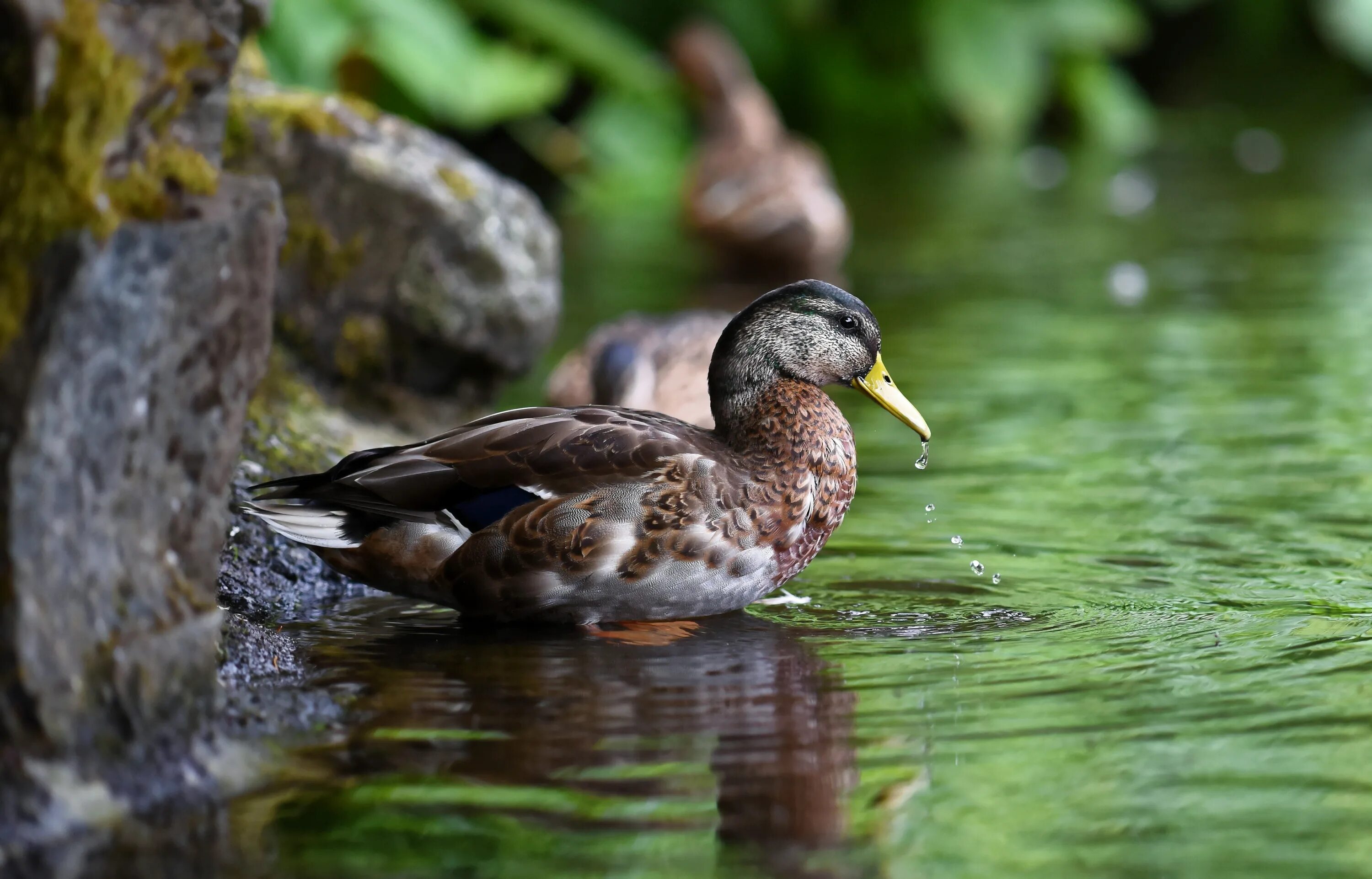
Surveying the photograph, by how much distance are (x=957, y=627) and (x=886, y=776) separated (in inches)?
45.5

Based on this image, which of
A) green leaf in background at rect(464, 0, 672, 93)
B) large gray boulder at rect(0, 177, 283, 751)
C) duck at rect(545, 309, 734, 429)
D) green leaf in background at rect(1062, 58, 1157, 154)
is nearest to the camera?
large gray boulder at rect(0, 177, 283, 751)

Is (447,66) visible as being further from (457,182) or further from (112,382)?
(112,382)

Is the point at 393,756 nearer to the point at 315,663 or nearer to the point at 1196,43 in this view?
the point at 315,663

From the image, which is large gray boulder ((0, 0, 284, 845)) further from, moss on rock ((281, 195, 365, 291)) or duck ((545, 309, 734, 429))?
duck ((545, 309, 734, 429))

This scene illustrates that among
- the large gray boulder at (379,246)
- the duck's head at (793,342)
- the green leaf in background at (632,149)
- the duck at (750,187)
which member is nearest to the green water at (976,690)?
the duck's head at (793,342)

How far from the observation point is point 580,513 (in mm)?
4641

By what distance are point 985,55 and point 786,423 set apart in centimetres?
1464

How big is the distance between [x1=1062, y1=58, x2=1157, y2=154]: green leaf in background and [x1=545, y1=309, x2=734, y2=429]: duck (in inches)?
489

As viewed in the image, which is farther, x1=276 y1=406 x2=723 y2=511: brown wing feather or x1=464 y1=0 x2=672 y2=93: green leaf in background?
x1=464 y1=0 x2=672 y2=93: green leaf in background

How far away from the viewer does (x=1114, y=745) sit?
3.66 meters

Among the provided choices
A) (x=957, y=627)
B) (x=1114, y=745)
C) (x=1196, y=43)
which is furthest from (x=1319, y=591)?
(x=1196, y=43)

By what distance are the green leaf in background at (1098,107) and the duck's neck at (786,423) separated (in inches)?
603

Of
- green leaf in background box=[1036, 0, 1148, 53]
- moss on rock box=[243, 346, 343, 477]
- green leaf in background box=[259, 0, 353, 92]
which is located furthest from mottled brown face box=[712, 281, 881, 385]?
green leaf in background box=[1036, 0, 1148, 53]

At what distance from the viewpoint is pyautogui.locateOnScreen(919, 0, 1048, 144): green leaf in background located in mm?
18938
